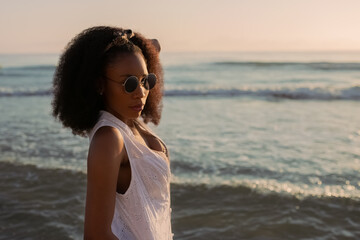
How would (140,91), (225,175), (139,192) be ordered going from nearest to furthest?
(139,192)
(140,91)
(225,175)

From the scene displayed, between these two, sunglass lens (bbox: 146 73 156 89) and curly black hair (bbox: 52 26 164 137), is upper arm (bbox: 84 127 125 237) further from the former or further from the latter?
sunglass lens (bbox: 146 73 156 89)

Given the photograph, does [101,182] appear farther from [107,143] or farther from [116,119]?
[116,119]

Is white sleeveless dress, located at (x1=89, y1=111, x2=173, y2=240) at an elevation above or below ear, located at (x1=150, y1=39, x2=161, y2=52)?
below

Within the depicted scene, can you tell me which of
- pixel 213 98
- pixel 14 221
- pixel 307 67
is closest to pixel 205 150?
pixel 14 221

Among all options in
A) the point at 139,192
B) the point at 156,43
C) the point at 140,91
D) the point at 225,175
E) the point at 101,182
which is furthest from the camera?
the point at 225,175

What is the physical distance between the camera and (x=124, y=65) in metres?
2.06

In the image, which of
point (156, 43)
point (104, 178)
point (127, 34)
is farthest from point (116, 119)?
point (156, 43)

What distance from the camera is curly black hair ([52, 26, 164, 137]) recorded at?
2.03 meters

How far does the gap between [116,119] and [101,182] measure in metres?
0.35

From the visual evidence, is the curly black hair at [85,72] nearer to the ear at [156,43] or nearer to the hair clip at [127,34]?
the hair clip at [127,34]

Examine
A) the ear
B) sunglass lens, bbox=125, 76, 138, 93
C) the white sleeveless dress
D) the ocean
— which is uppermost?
the ear

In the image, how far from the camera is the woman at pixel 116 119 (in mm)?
1819

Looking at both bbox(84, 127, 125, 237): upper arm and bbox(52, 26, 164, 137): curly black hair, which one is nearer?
bbox(84, 127, 125, 237): upper arm

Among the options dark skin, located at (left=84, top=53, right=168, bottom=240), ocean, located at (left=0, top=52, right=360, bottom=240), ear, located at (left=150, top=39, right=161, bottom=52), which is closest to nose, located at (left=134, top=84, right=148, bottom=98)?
dark skin, located at (left=84, top=53, right=168, bottom=240)
